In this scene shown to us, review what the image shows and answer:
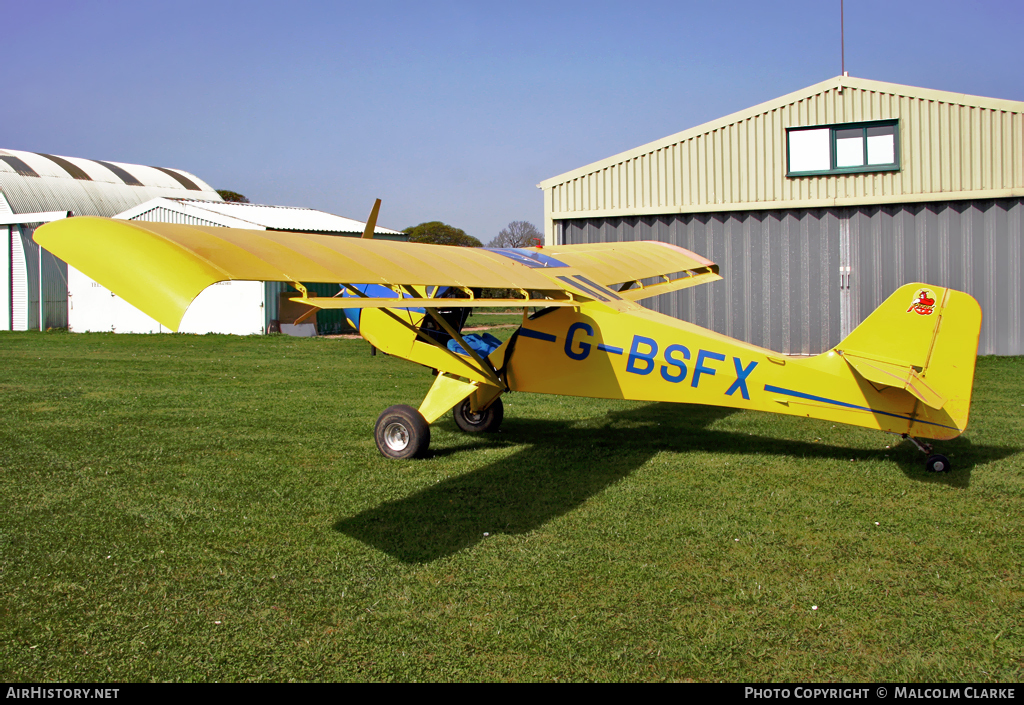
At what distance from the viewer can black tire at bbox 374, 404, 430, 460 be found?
720 cm

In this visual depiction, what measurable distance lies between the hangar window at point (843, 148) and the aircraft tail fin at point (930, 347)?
946cm

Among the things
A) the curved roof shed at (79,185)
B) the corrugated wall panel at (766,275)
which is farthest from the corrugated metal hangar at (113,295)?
the corrugated wall panel at (766,275)

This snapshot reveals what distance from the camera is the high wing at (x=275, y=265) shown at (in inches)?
142

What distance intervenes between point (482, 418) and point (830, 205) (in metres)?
10.0

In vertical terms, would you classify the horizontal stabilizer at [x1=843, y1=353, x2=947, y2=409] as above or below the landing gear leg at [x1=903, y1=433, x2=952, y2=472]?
above

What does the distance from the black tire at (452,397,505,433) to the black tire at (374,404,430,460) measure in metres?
1.35

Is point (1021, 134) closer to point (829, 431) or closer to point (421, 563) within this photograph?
point (829, 431)

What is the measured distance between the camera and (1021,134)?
44.2 ft

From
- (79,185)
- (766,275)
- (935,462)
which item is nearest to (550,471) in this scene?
(935,462)

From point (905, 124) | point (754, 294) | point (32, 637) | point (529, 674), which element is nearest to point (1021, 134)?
point (905, 124)

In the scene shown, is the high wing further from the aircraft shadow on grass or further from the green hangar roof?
the green hangar roof

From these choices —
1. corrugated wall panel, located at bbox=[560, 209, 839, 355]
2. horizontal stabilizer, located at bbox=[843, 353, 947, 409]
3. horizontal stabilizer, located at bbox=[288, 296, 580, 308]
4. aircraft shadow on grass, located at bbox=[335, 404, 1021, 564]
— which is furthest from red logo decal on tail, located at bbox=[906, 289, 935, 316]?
corrugated wall panel, located at bbox=[560, 209, 839, 355]

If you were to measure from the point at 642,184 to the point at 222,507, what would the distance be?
40.9 ft

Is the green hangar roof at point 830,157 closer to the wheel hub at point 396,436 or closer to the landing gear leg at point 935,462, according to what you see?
the landing gear leg at point 935,462
